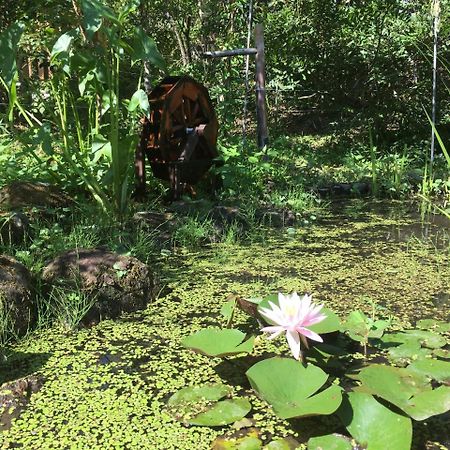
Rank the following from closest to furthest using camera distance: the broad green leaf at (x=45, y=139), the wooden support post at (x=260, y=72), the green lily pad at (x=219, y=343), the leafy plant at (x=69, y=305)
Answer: the green lily pad at (x=219, y=343) < the leafy plant at (x=69, y=305) < the broad green leaf at (x=45, y=139) < the wooden support post at (x=260, y=72)

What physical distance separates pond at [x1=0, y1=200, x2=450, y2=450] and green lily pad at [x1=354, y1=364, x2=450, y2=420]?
0.35 ft

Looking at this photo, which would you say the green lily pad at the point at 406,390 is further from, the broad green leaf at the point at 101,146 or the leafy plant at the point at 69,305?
the broad green leaf at the point at 101,146

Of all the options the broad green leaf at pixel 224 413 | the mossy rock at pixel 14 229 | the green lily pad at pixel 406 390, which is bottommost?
the broad green leaf at pixel 224 413

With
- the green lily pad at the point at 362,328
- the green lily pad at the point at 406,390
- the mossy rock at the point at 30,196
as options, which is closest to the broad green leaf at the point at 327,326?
the green lily pad at the point at 362,328

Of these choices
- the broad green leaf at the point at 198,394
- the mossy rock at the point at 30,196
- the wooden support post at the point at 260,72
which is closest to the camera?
the broad green leaf at the point at 198,394

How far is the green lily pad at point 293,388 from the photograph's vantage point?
5.19 feet

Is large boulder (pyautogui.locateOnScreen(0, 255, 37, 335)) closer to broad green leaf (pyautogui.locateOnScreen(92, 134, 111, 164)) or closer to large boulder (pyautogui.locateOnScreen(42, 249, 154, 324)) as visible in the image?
large boulder (pyautogui.locateOnScreen(42, 249, 154, 324))

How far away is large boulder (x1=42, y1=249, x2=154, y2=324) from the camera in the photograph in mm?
2721

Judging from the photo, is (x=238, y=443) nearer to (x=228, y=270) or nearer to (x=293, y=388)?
(x=293, y=388)

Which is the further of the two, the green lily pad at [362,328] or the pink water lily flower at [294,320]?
the green lily pad at [362,328]

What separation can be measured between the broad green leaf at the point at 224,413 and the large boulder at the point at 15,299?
3.46 ft

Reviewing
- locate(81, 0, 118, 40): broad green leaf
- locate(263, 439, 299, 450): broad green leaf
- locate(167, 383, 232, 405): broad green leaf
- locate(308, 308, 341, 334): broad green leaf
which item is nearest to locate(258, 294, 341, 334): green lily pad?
locate(308, 308, 341, 334): broad green leaf

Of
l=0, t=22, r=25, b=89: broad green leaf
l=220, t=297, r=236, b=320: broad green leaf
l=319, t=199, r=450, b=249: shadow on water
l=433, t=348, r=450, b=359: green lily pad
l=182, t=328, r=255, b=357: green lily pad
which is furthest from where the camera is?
l=319, t=199, r=450, b=249: shadow on water

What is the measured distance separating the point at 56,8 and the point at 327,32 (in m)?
4.19
